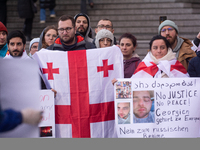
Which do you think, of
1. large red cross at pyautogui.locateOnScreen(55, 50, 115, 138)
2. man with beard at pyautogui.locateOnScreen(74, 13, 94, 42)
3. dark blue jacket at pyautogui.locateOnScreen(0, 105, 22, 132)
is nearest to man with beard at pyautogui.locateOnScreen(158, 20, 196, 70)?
man with beard at pyautogui.locateOnScreen(74, 13, 94, 42)

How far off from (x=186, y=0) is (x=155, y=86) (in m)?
8.25

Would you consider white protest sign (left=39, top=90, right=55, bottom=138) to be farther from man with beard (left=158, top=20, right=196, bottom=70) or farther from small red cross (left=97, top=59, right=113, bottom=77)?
man with beard (left=158, top=20, right=196, bottom=70)

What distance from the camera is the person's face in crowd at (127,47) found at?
18.1 feet

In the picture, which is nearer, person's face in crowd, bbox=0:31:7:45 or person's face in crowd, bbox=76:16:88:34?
person's face in crowd, bbox=0:31:7:45

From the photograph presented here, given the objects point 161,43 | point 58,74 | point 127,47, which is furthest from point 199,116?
point 58,74

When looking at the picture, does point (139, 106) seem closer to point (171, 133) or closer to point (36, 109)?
point (171, 133)

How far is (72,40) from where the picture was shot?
17.2 feet

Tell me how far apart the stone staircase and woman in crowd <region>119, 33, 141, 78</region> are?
5560mm

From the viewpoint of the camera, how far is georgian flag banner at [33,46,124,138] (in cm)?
498

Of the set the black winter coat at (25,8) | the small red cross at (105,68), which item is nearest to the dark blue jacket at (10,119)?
the small red cross at (105,68)

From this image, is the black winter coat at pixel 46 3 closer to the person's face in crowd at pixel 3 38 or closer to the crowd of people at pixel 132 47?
the crowd of people at pixel 132 47

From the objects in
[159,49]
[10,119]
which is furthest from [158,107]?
[10,119]

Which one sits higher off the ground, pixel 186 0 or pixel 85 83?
pixel 186 0

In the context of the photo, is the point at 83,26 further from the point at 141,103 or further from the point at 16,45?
the point at 141,103
